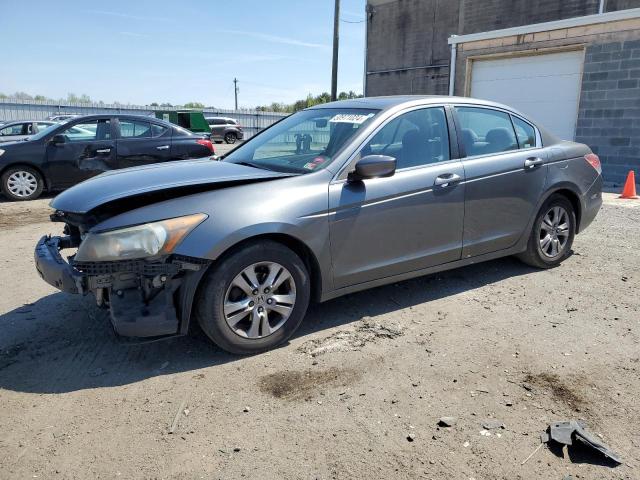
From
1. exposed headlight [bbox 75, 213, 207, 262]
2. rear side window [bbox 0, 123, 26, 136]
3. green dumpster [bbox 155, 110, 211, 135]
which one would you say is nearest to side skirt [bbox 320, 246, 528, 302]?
exposed headlight [bbox 75, 213, 207, 262]

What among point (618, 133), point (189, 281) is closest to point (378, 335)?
point (189, 281)

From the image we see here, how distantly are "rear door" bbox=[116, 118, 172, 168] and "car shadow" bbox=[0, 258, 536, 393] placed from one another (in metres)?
5.40

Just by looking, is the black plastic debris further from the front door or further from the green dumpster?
the green dumpster

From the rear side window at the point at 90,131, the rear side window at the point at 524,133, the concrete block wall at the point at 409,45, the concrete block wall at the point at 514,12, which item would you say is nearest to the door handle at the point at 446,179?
the rear side window at the point at 524,133

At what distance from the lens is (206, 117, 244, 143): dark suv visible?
106ft

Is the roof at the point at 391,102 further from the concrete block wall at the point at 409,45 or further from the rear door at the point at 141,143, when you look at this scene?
the concrete block wall at the point at 409,45

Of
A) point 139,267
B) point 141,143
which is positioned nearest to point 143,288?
point 139,267

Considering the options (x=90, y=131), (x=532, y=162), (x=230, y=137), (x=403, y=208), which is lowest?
(x=230, y=137)

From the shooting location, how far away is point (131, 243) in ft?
9.92

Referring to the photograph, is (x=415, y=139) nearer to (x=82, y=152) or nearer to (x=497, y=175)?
(x=497, y=175)

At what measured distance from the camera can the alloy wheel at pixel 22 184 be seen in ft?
30.3

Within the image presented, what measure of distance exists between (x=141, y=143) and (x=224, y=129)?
77.6 feet

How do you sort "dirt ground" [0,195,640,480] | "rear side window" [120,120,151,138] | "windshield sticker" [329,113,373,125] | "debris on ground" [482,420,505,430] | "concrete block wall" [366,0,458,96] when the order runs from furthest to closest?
"concrete block wall" [366,0,458,96] → "rear side window" [120,120,151,138] → "windshield sticker" [329,113,373,125] → "debris on ground" [482,420,505,430] → "dirt ground" [0,195,640,480]

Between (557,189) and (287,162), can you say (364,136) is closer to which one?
(287,162)
